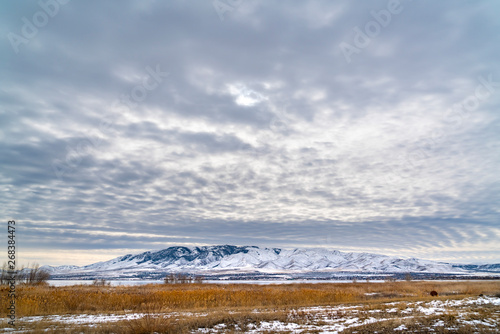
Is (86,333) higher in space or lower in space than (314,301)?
higher

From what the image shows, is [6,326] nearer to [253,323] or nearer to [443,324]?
[253,323]

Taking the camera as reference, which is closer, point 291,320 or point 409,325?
point 409,325

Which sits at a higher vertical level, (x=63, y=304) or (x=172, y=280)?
(x=63, y=304)

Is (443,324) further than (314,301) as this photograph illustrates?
No

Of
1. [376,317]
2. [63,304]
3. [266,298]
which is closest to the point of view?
[376,317]

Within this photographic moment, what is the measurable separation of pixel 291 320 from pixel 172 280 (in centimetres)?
9013

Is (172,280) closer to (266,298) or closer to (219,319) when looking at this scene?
(266,298)

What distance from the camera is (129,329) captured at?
1462 centimetres

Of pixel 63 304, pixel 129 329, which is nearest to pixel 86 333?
pixel 129 329

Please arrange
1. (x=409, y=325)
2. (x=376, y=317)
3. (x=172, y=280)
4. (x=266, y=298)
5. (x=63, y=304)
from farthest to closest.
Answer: (x=172, y=280) → (x=266, y=298) → (x=63, y=304) → (x=376, y=317) → (x=409, y=325)

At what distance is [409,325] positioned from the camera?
15.9m

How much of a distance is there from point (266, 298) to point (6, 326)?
2381cm

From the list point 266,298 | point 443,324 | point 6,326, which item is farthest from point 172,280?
point 443,324

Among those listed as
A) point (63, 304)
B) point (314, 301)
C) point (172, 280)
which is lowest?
point (172, 280)
